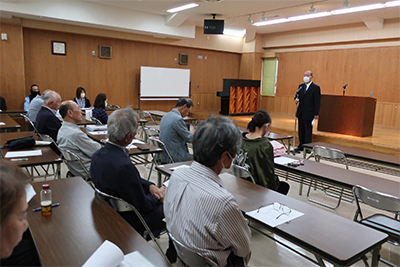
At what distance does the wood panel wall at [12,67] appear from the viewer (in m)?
7.35

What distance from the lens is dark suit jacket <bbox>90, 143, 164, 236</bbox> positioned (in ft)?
6.14

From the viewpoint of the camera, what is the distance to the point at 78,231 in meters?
1.52

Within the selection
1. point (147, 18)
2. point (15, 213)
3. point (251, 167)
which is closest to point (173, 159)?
point (251, 167)

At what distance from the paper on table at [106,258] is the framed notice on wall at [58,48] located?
857 centimetres

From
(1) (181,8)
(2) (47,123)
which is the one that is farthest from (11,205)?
(1) (181,8)

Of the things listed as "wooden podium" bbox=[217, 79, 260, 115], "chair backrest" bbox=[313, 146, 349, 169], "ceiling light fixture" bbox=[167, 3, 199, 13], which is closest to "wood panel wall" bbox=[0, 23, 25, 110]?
"ceiling light fixture" bbox=[167, 3, 199, 13]

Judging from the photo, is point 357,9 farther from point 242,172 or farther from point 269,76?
point 242,172

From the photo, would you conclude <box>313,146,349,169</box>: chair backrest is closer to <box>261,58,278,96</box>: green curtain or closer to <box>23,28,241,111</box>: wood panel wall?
<box>23,28,241,111</box>: wood panel wall

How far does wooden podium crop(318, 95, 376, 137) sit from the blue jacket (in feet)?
16.2

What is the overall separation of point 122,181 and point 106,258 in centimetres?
71

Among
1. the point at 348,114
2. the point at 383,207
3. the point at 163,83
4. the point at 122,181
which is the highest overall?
the point at 163,83

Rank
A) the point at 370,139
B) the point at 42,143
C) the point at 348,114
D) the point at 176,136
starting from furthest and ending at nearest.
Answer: the point at 348,114, the point at 370,139, the point at 176,136, the point at 42,143

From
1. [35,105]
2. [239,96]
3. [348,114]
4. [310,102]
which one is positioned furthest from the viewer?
[239,96]

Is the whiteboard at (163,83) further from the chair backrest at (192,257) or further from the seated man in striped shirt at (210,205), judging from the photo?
the chair backrest at (192,257)
